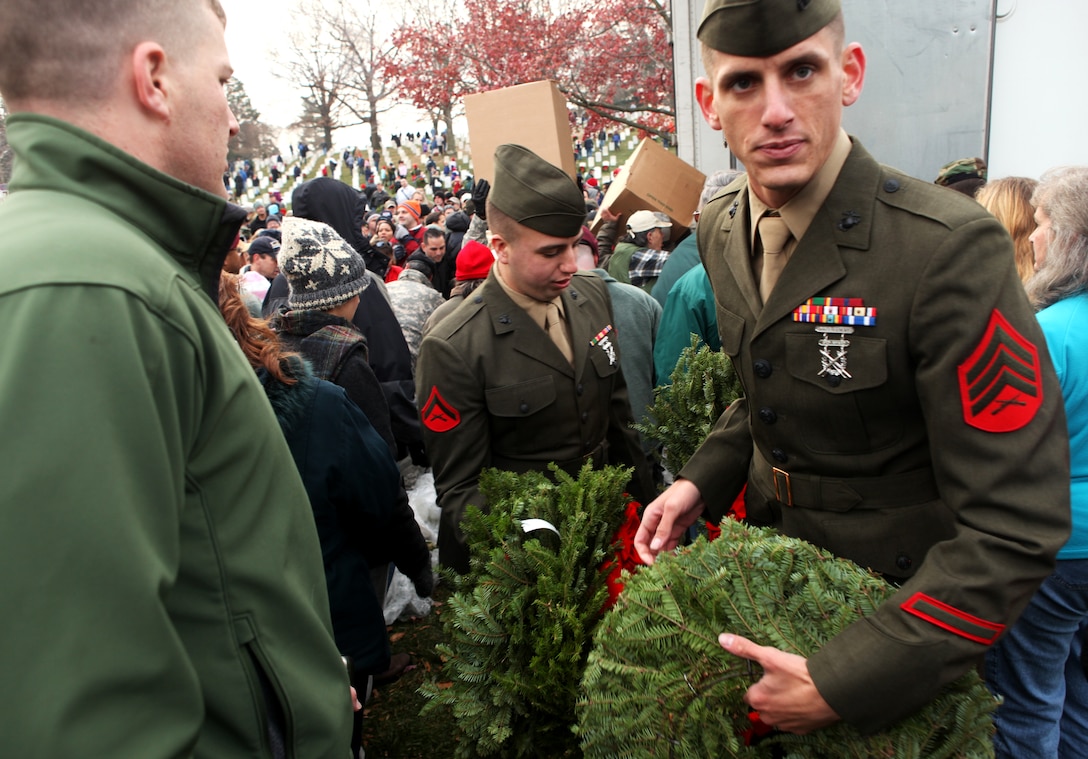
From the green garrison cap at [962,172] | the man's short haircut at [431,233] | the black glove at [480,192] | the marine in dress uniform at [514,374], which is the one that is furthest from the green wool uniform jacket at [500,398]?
the man's short haircut at [431,233]

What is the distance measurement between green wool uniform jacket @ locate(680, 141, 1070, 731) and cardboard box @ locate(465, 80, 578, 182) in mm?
5540

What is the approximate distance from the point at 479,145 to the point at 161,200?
21.1 feet

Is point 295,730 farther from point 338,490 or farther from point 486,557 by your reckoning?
point 338,490

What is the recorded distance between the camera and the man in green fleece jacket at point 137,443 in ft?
2.65

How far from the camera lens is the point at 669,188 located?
7207 mm

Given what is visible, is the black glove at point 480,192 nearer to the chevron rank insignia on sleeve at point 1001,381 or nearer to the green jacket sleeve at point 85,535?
the chevron rank insignia on sleeve at point 1001,381

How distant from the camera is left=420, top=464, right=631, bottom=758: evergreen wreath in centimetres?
183

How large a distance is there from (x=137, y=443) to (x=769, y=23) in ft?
4.39

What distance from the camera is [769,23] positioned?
1471mm

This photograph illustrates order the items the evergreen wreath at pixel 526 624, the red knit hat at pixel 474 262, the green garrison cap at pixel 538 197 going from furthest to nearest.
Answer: the red knit hat at pixel 474 262
the green garrison cap at pixel 538 197
the evergreen wreath at pixel 526 624

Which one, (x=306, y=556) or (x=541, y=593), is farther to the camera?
(x=541, y=593)

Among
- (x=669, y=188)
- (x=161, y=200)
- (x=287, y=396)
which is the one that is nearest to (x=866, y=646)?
(x=161, y=200)

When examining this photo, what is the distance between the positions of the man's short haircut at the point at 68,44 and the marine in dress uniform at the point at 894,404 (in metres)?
1.09

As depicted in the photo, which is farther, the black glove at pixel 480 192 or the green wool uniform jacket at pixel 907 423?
the black glove at pixel 480 192
